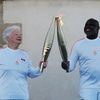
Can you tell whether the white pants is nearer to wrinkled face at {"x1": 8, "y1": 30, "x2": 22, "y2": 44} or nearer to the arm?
the arm

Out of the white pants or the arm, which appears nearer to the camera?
the white pants

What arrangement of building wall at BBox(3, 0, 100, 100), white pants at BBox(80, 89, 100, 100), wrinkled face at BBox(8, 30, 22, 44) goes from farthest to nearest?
building wall at BBox(3, 0, 100, 100) → wrinkled face at BBox(8, 30, 22, 44) → white pants at BBox(80, 89, 100, 100)

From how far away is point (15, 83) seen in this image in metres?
7.46

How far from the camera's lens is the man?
7.45m

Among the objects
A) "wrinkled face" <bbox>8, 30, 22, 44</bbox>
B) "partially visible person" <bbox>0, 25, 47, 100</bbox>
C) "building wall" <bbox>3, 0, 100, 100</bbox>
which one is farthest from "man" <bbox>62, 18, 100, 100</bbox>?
"building wall" <bbox>3, 0, 100, 100</bbox>

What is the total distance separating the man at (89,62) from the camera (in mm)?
7445

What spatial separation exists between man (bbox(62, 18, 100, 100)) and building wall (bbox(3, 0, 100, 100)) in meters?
1.72

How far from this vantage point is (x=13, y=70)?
7.48 m

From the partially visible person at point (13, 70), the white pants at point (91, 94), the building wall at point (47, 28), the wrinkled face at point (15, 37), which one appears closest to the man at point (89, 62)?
the white pants at point (91, 94)

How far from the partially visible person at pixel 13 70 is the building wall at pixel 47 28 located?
5.54 feet

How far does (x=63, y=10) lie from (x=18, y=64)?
2.10 metres

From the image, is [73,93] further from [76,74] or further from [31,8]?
[31,8]

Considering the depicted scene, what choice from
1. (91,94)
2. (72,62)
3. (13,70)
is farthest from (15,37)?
(91,94)

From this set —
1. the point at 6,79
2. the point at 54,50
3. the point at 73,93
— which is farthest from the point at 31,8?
the point at 6,79
